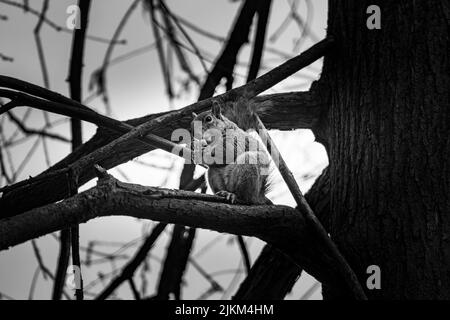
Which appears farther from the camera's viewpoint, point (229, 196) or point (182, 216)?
point (229, 196)

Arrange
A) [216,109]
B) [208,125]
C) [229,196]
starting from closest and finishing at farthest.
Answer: [229,196] < [216,109] < [208,125]

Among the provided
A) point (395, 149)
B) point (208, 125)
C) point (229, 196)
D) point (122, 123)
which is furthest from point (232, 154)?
point (395, 149)

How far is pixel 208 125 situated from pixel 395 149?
32.7 inches

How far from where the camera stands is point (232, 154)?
2.66m

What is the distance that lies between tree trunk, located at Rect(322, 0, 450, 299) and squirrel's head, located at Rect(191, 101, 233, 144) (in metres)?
0.45

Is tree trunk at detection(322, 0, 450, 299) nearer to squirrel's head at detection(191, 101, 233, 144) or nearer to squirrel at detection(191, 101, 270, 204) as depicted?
squirrel at detection(191, 101, 270, 204)

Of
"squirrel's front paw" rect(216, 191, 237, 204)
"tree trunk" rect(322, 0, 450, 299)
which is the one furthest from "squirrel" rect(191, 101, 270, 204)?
"tree trunk" rect(322, 0, 450, 299)

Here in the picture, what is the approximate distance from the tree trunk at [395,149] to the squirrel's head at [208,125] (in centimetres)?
45

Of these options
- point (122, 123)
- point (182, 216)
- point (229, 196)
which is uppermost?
point (122, 123)

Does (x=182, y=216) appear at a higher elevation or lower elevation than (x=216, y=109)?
lower

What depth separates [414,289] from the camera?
2.12 meters

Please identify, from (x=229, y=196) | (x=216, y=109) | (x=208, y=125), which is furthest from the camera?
(x=208, y=125)

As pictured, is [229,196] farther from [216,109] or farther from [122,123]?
[122,123]
